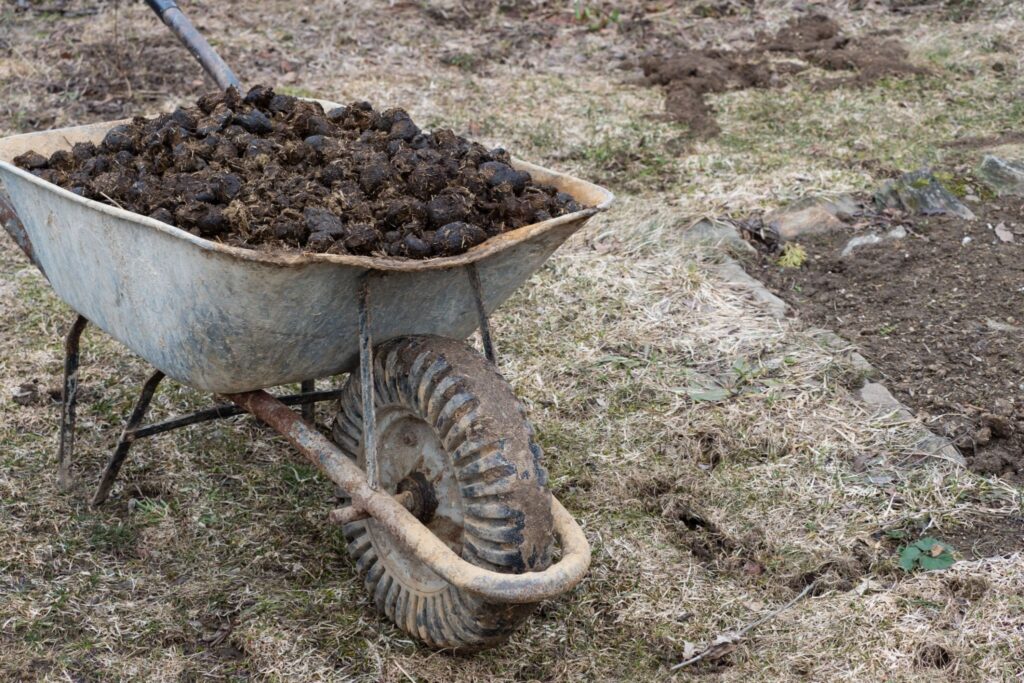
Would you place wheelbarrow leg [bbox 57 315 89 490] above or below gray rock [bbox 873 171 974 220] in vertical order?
above

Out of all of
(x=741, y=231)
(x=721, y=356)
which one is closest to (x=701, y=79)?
(x=741, y=231)

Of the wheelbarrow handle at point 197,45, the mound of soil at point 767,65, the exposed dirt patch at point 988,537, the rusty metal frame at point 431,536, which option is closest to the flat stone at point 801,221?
the mound of soil at point 767,65

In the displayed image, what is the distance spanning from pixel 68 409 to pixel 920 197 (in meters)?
3.77

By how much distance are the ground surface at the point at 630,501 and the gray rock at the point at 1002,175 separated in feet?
1.27

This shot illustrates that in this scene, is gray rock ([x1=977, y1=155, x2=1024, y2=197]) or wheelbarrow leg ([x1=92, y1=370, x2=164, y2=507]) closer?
wheelbarrow leg ([x1=92, y1=370, x2=164, y2=507])

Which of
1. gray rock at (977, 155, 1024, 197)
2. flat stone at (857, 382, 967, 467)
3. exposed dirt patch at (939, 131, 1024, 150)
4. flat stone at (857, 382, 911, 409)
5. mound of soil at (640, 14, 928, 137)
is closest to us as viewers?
flat stone at (857, 382, 967, 467)

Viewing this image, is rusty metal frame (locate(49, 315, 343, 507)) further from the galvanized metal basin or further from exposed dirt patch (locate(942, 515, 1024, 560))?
exposed dirt patch (locate(942, 515, 1024, 560))

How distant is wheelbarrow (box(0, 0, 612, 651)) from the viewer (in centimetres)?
222

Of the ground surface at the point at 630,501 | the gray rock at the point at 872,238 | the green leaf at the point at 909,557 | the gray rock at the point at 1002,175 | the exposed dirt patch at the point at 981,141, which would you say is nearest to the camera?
the ground surface at the point at 630,501

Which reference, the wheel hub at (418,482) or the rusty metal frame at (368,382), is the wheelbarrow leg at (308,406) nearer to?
the wheel hub at (418,482)

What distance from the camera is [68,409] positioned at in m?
3.19

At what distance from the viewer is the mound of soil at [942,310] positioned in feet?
11.3

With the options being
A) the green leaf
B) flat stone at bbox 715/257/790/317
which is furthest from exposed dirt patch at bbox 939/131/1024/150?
the green leaf

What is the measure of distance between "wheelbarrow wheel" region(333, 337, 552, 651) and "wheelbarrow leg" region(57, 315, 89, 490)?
3.19 ft
